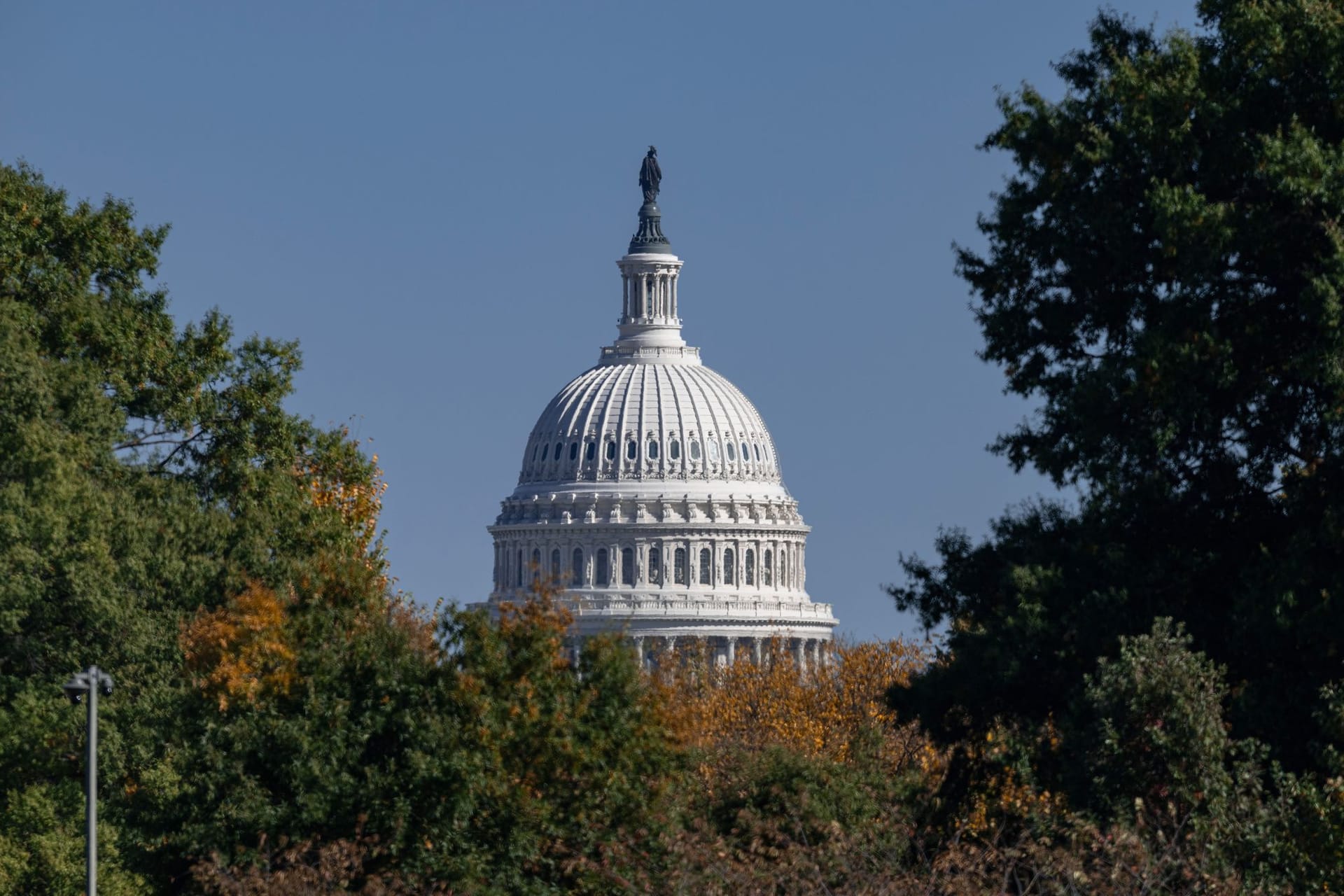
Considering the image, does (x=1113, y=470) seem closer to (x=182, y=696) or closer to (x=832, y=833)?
(x=832, y=833)

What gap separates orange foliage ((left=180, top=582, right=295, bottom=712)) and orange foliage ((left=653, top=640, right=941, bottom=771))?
1618 centimetres

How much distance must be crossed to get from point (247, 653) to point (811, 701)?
40.2 meters

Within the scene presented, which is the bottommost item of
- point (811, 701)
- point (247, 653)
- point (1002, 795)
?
point (1002, 795)

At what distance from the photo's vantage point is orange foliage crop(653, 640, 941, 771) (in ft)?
211

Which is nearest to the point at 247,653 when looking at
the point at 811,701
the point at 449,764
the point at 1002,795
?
the point at 449,764

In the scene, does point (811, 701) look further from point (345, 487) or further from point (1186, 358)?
point (1186, 358)

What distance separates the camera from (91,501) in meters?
45.9

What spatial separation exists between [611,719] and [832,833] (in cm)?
399

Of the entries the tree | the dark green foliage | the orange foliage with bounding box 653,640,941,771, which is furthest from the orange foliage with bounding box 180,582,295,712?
the orange foliage with bounding box 653,640,941,771

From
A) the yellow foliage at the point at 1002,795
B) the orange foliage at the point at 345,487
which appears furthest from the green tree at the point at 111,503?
the yellow foliage at the point at 1002,795

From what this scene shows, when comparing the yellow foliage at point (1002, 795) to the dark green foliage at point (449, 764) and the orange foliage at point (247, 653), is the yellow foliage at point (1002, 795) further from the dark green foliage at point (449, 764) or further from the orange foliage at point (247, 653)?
the orange foliage at point (247, 653)

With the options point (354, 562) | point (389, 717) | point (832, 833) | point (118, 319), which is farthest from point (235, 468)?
point (832, 833)

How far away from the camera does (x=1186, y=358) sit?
3691 cm

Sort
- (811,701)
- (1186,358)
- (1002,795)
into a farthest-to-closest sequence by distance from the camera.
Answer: (811,701) → (1002,795) → (1186,358)
